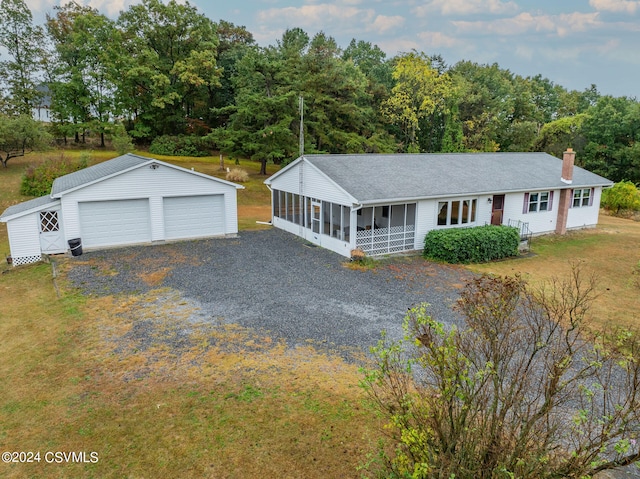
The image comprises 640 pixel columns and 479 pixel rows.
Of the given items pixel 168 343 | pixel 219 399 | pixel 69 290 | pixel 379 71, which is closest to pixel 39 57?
pixel 379 71

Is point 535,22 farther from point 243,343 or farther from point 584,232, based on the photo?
point 243,343

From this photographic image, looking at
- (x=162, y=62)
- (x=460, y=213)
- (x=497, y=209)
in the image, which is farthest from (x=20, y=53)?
(x=497, y=209)

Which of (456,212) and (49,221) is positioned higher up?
(456,212)

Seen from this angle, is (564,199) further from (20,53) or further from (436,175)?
(20,53)

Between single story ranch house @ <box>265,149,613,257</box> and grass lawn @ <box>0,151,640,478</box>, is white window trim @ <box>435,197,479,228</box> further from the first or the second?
grass lawn @ <box>0,151,640,478</box>

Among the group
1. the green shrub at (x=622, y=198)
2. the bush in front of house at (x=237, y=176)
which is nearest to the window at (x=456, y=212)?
the green shrub at (x=622, y=198)
